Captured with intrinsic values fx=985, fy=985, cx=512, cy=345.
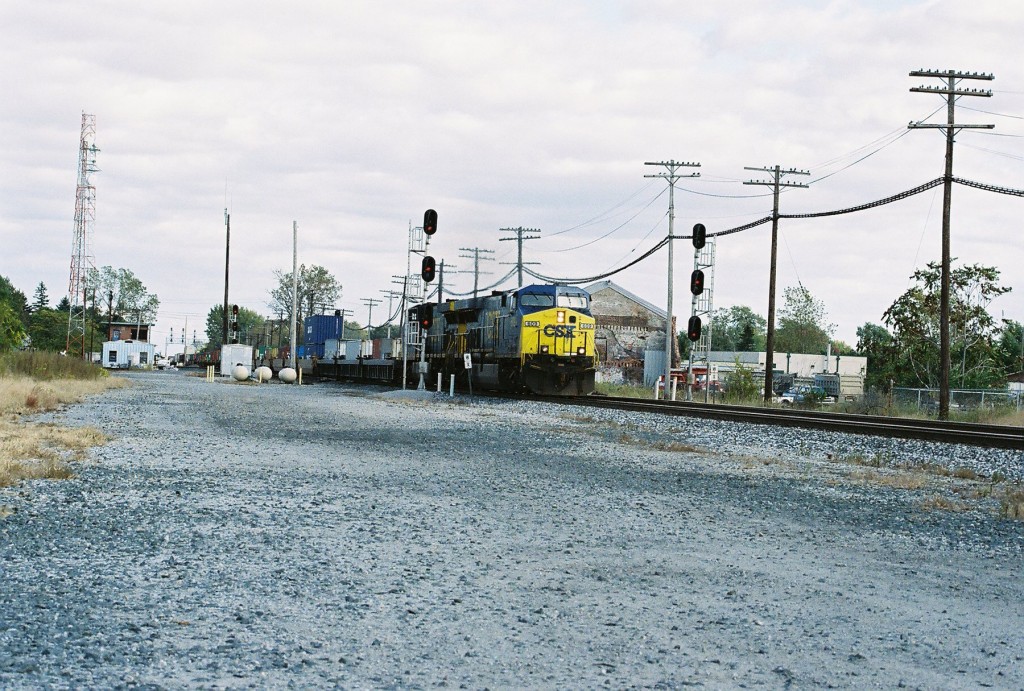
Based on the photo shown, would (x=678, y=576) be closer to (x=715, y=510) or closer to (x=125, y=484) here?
(x=715, y=510)

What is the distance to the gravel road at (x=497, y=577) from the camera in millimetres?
4617

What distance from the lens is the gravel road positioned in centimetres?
462

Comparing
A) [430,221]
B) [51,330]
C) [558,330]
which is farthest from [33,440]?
[51,330]

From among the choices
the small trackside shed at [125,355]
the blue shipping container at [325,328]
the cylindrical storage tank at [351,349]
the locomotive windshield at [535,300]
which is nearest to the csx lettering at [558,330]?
the locomotive windshield at [535,300]

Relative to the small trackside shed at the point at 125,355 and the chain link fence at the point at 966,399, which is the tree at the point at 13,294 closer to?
the small trackside shed at the point at 125,355

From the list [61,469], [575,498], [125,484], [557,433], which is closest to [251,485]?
[125,484]

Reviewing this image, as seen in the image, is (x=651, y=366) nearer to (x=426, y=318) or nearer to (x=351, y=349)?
(x=351, y=349)

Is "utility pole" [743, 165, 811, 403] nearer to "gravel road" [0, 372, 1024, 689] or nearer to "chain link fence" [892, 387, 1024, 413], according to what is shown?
"chain link fence" [892, 387, 1024, 413]

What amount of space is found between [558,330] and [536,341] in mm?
878

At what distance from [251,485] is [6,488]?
229cm

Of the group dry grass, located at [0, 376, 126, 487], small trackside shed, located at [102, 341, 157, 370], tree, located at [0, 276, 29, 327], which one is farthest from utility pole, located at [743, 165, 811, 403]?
tree, located at [0, 276, 29, 327]

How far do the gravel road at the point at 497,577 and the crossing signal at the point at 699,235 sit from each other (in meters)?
20.8

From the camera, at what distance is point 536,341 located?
31.0m

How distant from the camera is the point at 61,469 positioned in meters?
10.7
